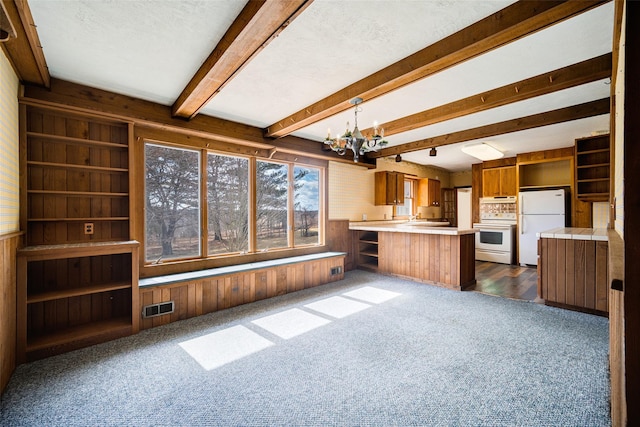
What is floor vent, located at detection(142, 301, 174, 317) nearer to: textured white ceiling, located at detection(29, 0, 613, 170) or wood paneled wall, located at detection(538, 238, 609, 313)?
textured white ceiling, located at detection(29, 0, 613, 170)

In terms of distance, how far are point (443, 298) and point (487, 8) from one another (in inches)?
137

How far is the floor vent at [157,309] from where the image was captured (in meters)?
3.03

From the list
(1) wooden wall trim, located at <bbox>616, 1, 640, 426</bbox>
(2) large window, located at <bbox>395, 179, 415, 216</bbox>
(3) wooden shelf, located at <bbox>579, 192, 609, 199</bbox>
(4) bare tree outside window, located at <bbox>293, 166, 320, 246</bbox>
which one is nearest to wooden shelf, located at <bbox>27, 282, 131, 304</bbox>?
(4) bare tree outside window, located at <bbox>293, 166, 320, 246</bbox>

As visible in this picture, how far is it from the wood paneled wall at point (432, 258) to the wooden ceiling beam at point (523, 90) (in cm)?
203

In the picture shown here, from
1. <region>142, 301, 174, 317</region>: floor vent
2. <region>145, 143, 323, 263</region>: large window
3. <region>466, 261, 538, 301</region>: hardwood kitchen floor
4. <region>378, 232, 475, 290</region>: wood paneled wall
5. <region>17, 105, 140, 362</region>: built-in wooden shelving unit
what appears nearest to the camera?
<region>17, 105, 140, 362</region>: built-in wooden shelving unit

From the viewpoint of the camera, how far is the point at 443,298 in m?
3.99

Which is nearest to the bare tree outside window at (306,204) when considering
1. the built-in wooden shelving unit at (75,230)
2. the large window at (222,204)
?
the large window at (222,204)

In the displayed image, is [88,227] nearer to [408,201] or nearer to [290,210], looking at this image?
[290,210]

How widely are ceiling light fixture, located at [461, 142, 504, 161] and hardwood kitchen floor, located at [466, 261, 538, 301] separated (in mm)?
2531

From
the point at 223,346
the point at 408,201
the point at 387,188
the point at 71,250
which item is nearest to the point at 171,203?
the point at 71,250

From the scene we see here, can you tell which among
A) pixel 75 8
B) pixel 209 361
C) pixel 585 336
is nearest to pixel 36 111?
pixel 75 8

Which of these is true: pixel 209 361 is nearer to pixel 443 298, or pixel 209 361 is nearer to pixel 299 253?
pixel 299 253

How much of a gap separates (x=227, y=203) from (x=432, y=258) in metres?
3.59

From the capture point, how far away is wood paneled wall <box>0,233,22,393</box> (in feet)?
6.51
